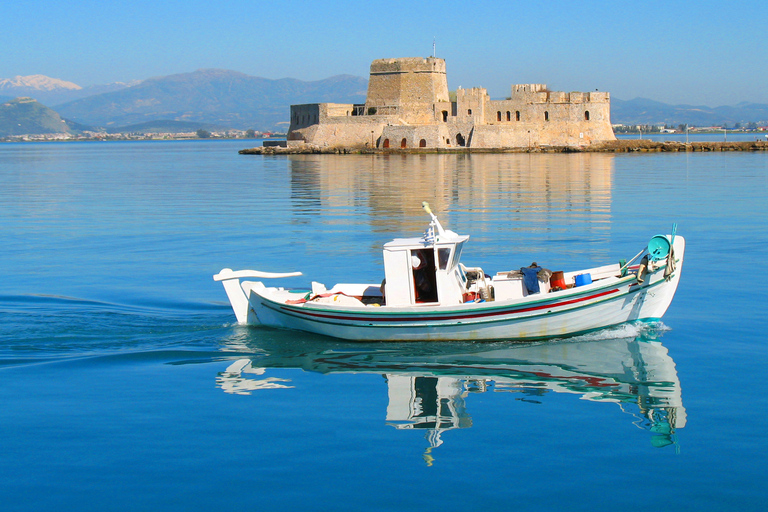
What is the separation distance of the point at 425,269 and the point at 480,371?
2.00 meters

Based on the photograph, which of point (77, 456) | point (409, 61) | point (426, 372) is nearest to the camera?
point (77, 456)

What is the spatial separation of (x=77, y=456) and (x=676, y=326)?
880cm

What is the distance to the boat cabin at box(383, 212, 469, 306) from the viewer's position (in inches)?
448

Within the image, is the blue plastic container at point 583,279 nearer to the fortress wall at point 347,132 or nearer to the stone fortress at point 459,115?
the stone fortress at point 459,115

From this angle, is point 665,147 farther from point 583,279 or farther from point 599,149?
point 583,279

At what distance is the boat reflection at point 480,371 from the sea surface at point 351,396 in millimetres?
40

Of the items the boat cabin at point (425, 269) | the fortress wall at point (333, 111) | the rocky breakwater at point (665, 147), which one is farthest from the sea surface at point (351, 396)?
the fortress wall at point (333, 111)

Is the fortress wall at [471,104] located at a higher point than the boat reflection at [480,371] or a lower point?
higher

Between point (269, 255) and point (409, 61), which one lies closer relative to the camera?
point (269, 255)

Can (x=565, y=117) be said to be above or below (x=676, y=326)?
above

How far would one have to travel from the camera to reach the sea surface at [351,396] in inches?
270

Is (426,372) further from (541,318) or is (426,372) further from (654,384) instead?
(654,384)

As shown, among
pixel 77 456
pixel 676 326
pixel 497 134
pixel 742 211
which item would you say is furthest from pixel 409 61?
pixel 77 456

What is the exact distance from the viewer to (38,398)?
927cm
